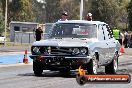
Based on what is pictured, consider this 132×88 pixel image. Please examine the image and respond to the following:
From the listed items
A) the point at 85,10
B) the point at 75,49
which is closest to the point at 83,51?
the point at 75,49

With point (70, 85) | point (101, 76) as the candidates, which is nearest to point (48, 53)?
point (70, 85)

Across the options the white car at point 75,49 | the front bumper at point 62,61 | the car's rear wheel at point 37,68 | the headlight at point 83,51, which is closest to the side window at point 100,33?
the white car at point 75,49

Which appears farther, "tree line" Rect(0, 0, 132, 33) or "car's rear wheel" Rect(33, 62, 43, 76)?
"tree line" Rect(0, 0, 132, 33)

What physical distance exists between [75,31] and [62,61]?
5.15 feet

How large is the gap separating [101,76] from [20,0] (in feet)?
319

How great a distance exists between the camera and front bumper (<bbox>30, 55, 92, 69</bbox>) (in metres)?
13.8

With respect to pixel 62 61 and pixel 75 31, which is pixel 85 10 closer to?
pixel 75 31

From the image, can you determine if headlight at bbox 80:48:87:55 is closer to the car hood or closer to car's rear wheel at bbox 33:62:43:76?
the car hood

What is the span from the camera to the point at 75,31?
1522 cm

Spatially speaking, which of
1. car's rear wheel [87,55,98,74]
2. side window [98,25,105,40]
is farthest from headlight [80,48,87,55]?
side window [98,25,105,40]

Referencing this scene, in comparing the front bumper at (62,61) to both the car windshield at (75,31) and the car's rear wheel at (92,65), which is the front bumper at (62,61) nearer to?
the car's rear wheel at (92,65)

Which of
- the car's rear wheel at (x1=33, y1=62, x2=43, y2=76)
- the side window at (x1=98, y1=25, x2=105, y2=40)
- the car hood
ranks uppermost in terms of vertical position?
the side window at (x1=98, y1=25, x2=105, y2=40)

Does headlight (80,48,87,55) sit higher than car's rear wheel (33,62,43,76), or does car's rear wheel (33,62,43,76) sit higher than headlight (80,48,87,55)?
headlight (80,48,87,55)

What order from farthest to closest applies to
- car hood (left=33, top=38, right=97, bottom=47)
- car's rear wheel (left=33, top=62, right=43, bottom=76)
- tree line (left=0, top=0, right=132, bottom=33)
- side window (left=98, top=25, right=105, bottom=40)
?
tree line (left=0, top=0, right=132, bottom=33) < side window (left=98, top=25, right=105, bottom=40) < car's rear wheel (left=33, top=62, right=43, bottom=76) < car hood (left=33, top=38, right=97, bottom=47)
